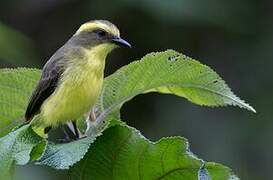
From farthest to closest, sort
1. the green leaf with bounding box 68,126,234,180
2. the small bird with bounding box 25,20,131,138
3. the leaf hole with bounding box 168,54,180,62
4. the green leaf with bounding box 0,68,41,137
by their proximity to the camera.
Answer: the small bird with bounding box 25,20,131,138
the green leaf with bounding box 0,68,41,137
the leaf hole with bounding box 168,54,180,62
the green leaf with bounding box 68,126,234,180

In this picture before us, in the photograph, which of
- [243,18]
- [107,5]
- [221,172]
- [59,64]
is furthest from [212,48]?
[221,172]

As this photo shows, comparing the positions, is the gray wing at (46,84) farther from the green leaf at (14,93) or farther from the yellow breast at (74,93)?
the green leaf at (14,93)

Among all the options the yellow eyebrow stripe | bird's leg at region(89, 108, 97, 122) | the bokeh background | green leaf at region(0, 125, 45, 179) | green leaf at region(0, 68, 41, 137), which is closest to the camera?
green leaf at region(0, 125, 45, 179)

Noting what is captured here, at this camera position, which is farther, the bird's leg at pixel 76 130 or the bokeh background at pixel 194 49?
the bokeh background at pixel 194 49

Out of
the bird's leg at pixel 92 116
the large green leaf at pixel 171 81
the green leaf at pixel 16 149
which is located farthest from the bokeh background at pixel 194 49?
the green leaf at pixel 16 149

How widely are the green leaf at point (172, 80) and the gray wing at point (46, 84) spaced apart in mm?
493

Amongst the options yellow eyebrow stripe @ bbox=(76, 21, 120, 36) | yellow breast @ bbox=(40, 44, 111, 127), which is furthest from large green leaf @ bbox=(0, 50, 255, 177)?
yellow eyebrow stripe @ bbox=(76, 21, 120, 36)

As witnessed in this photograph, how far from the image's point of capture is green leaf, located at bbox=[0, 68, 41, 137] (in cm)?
A: 323

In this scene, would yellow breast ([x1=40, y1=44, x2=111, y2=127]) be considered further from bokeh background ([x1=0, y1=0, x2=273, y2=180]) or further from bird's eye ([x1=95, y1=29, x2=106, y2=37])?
bokeh background ([x1=0, y1=0, x2=273, y2=180])

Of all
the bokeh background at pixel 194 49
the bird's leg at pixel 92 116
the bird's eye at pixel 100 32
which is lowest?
the bokeh background at pixel 194 49

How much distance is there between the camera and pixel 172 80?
3.18m

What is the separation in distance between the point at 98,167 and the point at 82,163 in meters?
0.06

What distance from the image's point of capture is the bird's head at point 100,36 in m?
4.23

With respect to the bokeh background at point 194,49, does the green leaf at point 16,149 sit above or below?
above
